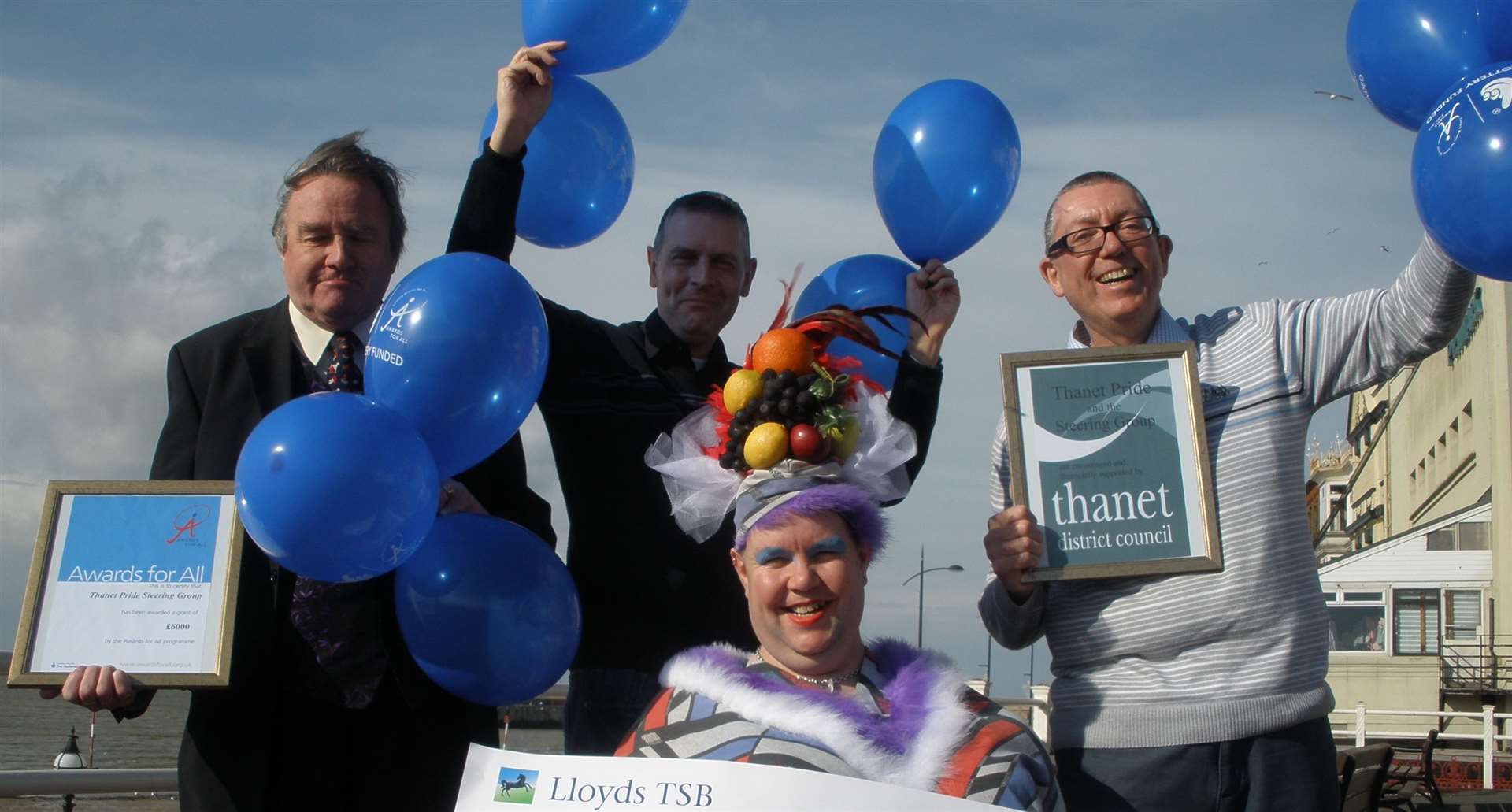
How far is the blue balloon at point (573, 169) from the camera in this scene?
392cm

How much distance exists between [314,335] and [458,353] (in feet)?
1.90

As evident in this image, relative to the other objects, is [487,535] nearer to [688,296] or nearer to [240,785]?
[240,785]

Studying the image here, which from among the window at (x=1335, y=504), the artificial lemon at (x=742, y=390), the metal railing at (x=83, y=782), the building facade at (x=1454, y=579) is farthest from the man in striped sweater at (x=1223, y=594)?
the window at (x=1335, y=504)

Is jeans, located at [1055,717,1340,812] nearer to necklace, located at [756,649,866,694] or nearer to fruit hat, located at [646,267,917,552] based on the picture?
necklace, located at [756,649,866,694]

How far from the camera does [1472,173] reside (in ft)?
8.95

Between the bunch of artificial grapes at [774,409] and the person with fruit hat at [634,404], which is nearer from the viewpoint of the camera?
the bunch of artificial grapes at [774,409]

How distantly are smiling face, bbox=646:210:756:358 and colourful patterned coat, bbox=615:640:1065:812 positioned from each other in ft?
4.38

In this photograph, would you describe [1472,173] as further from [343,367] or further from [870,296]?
[343,367]

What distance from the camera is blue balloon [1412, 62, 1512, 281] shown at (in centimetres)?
268

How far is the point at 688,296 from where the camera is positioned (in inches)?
155

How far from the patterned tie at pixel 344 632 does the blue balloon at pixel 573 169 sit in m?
1.22

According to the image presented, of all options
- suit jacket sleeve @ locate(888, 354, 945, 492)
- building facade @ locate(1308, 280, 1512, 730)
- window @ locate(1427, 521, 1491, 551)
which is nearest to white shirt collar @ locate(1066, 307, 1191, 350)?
suit jacket sleeve @ locate(888, 354, 945, 492)

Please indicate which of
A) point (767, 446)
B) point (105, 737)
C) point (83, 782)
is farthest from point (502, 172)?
point (105, 737)

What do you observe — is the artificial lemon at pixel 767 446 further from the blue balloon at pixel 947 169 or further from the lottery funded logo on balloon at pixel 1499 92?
the lottery funded logo on balloon at pixel 1499 92
